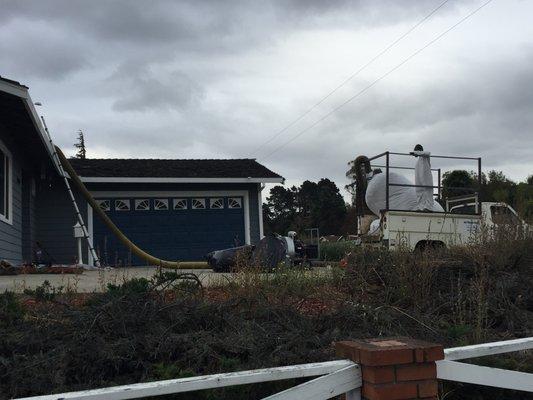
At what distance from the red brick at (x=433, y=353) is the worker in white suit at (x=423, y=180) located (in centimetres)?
986

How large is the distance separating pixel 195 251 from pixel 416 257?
38.9 ft

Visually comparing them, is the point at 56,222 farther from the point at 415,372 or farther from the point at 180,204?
the point at 415,372

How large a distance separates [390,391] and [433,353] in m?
0.32

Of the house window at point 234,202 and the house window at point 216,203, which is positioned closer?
the house window at point 216,203

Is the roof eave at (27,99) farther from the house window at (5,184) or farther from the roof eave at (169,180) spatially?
the roof eave at (169,180)

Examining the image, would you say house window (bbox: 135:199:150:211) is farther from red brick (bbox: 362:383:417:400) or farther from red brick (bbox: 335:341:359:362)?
red brick (bbox: 362:383:417:400)

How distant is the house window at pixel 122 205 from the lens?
56.3ft

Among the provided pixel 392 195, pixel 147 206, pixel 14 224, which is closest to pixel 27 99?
pixel 14 224

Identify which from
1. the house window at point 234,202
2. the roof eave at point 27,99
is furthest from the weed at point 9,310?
the house window at point 234,202

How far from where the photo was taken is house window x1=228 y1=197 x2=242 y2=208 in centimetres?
1805

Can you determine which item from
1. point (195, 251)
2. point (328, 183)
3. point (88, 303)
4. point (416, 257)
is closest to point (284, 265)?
point (416, 257)

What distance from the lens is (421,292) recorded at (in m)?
5.97

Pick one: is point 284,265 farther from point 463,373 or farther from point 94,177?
point 94,177

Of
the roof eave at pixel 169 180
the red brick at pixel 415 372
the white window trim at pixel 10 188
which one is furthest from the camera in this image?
the roof eave at pixel 169 180
